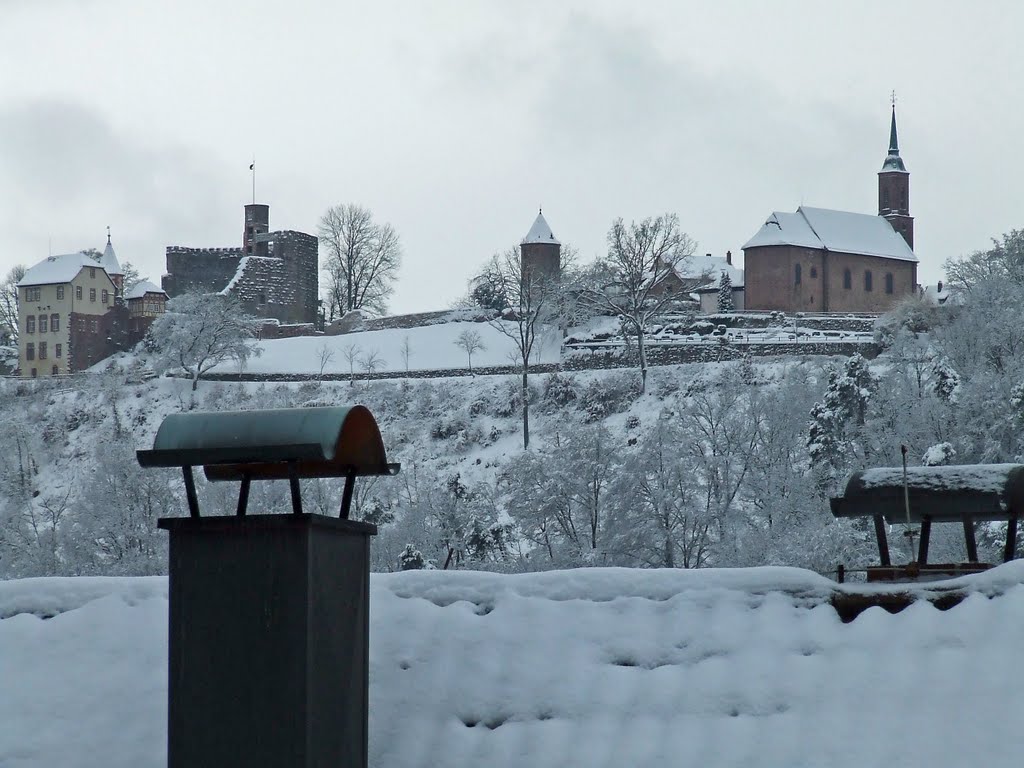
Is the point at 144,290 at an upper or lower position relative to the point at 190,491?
upper

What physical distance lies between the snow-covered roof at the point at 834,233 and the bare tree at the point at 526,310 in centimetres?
1087

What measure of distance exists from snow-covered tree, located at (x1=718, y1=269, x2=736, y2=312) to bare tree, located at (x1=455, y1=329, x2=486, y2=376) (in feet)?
38.5

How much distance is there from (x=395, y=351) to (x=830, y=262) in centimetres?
2098

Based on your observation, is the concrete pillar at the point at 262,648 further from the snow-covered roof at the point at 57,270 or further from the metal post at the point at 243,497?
the snow-covered roof at the point at 57,270

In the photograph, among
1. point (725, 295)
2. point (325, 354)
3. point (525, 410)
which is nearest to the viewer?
point (525, 410)

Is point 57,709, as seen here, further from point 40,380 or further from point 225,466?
point 40,380

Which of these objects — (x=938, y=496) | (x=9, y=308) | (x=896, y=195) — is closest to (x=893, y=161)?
(x=896, y=195)

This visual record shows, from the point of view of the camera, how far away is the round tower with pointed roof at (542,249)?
72.8 metres

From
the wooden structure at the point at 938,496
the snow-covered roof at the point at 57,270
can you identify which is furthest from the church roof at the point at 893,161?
the wooden structure at the point at 938,496

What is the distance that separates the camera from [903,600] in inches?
282

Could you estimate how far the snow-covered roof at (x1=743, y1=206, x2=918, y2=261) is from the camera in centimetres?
7106

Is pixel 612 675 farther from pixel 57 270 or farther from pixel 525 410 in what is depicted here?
pixel 57 270

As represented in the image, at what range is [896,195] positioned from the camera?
7888 centimetres

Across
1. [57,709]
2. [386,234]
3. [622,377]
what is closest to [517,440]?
[622,377]
